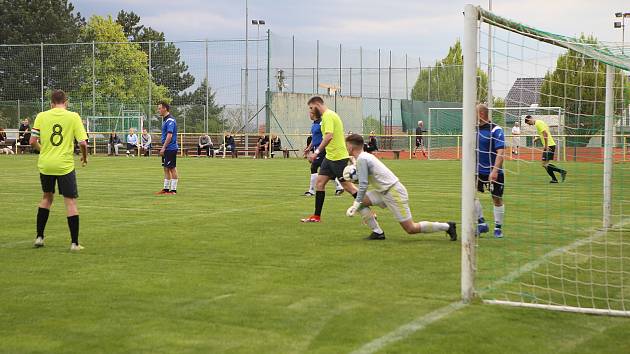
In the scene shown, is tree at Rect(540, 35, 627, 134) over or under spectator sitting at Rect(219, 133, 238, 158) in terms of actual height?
over

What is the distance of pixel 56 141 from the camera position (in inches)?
408

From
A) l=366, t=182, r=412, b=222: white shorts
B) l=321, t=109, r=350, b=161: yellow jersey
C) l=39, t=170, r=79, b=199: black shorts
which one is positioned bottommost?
l=366, t=182, r=412, b=222: white shorts

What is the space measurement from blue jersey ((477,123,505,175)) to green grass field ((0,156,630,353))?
1071 mm

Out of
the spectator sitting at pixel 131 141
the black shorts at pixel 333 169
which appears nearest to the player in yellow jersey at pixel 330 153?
the black shorts at pixel 333 169

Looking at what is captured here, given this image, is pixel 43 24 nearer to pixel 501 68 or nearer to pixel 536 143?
pixel 536 143

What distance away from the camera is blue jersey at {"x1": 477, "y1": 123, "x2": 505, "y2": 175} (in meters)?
11.2

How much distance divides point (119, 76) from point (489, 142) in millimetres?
47672

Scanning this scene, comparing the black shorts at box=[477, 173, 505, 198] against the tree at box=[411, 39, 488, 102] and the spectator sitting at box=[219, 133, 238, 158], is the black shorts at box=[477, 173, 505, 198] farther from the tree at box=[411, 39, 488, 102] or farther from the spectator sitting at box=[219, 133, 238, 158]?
the tree at box=[411, 39, 488, 102]

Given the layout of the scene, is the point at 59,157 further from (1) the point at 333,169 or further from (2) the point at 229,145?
(2) the point at 229,145

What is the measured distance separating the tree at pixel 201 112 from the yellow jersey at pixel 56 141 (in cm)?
3916

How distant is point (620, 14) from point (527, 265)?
40.6 m

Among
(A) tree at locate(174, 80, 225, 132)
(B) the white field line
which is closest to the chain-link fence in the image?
(A) tree at locate(174, 80, 225, 132)

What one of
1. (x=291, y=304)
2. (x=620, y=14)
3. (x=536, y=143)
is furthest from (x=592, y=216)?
(x=620, y=14)

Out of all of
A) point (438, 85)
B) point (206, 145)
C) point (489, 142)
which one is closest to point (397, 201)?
point (489, 142)
